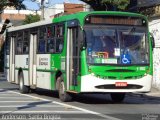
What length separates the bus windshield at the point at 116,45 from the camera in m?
17.9

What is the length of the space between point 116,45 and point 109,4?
1914 centimetres

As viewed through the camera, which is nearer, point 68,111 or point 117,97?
point 68,111

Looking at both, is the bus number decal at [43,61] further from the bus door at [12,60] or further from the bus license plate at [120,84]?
the bus license plate at [120,84]

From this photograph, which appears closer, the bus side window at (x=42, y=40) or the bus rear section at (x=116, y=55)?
the bus rear section at (x=116, y=55)

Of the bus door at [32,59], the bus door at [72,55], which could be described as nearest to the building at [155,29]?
the bus door at [32,59]

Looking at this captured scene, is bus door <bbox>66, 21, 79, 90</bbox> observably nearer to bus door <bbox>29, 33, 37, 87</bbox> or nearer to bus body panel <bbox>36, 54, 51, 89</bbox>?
bus body panel <bbox>36, 54, 51, 89</bbox>

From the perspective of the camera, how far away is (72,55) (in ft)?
61.7

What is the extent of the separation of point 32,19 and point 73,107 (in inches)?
2236

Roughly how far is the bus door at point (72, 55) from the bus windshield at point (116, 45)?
2.18 ft

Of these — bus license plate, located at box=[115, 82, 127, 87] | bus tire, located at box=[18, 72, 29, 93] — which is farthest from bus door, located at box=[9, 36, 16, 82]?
bus license plate, located at box=[115, 82, 127, 87]

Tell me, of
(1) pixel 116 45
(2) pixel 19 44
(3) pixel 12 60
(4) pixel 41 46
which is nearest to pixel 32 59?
(4) pixel 41 46

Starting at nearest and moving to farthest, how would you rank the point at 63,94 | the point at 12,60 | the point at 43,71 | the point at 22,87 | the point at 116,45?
the point at 116,45
the point at 63,94
the point at 43,71
the point at 22,87
the point at 12,60

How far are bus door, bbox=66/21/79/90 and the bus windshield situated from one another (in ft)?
2.18

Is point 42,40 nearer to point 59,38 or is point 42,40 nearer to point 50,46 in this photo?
point 50,46
